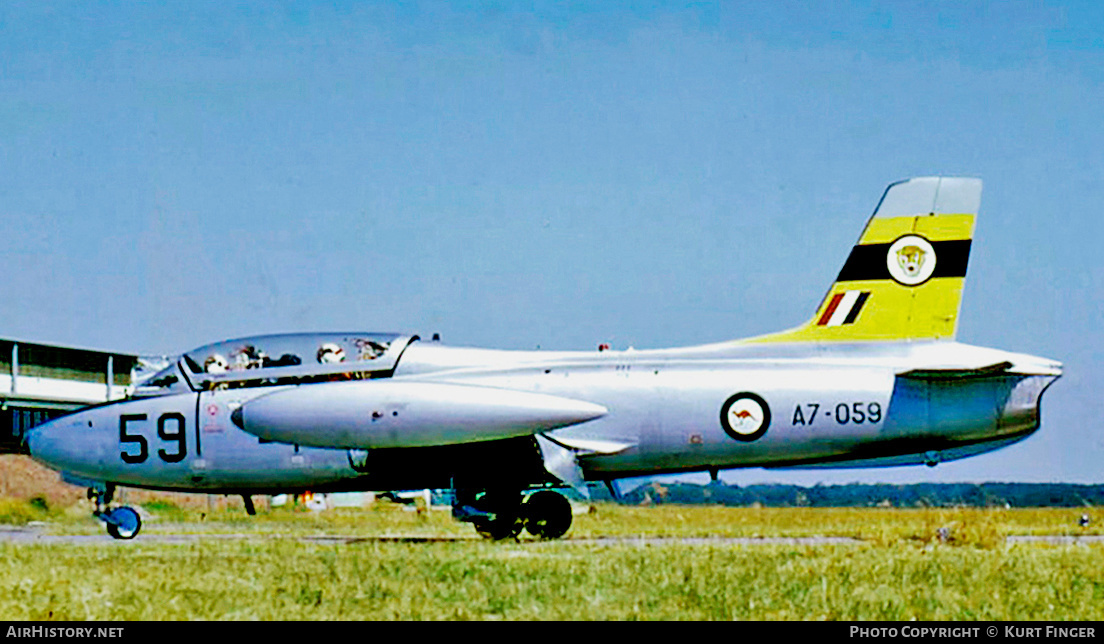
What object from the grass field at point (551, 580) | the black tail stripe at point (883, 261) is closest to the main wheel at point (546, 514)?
the grass field at point (551, 580)

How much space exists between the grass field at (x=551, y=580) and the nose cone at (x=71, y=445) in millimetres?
2367

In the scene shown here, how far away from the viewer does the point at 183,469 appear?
70.3 ft

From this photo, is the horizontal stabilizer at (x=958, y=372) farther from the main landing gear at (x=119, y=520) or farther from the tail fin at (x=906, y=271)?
the main landing gear at (x=119, y=520)

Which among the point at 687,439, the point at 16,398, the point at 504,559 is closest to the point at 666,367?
the point at 687,439

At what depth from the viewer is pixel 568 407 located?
2016 centimetres

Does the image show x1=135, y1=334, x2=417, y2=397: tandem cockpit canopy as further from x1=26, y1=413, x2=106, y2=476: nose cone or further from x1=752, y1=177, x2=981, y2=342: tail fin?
x1=752, y1=177, x2=981, y2=342: tail fin

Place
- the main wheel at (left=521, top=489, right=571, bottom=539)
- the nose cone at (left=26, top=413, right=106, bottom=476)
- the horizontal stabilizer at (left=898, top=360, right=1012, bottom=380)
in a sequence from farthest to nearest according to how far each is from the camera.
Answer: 1. the nose cone at (left=26, top=413, right=106, bottom=476)
2. the main wheel at (left=521, top=489, right=571, bottom=539)
3. the horizontal stabilizer at (left=898, top=360, right=1012, bottom=380)

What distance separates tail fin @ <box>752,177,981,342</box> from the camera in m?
21.3

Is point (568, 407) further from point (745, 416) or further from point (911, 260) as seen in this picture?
point (911, 260)

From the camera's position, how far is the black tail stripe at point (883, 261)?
2184 cm

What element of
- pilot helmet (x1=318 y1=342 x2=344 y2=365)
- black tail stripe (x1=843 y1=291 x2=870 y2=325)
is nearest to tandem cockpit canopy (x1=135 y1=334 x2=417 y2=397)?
pilot helmet (x1=318 y1=342 x2=344 y2=365)

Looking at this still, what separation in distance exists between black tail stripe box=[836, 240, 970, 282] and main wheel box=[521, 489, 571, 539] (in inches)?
213

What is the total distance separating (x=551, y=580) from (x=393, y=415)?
688 cm

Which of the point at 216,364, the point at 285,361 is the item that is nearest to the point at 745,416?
the point at 285,361
